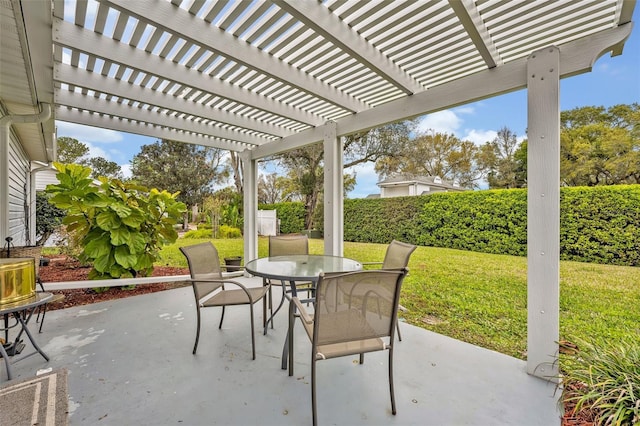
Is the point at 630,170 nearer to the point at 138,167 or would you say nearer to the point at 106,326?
the point at 106,326

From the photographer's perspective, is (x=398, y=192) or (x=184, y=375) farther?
(x=398, y=192)

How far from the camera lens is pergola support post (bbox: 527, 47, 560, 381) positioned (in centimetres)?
215

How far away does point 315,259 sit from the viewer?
322cm

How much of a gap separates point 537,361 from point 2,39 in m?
4.89

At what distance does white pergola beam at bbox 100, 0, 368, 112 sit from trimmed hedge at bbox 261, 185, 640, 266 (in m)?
6.00

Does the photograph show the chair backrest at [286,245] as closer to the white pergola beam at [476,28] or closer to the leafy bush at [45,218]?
the white pergola beam at [476,28]

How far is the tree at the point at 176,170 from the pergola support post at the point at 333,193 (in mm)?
12749

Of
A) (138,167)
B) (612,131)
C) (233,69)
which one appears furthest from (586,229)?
(138,167)

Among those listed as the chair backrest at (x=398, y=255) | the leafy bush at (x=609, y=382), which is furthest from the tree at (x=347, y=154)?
the leafy bush at (x=609, y=382)

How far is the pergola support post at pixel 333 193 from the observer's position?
3.91m

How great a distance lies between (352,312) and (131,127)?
4.49m

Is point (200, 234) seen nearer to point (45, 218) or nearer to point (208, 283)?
point (45, 218)

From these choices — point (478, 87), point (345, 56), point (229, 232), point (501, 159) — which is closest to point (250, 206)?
point (345, 56)

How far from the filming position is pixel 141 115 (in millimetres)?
3986
